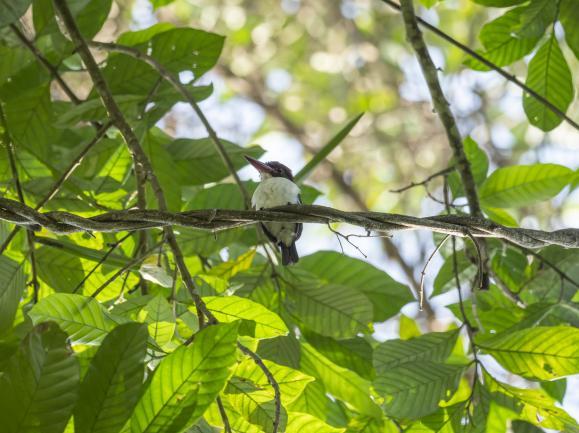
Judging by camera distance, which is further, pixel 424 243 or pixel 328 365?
pixel 424 243

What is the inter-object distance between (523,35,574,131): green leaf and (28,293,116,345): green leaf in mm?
1953

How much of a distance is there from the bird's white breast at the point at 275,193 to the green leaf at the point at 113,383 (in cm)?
161

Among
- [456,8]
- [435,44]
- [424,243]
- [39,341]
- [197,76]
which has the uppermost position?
[456,8]

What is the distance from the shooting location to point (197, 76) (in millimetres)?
3279

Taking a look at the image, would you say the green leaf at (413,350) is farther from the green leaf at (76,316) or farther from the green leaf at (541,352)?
the green leaf at (76,316)

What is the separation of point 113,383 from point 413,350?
128cm

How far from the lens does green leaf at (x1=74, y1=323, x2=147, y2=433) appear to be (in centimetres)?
169

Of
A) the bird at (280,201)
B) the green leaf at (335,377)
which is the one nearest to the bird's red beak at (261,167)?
the bird at (280,201)

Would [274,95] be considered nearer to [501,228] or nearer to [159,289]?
[159,289]

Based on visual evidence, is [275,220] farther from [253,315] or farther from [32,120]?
[32,120]

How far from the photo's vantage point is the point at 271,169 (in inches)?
151

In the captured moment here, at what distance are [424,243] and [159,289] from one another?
5.59 metres

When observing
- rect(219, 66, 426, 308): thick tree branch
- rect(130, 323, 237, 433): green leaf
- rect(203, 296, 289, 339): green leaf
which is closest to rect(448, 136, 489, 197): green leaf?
rect(203, 296, 289, 339): green leaf

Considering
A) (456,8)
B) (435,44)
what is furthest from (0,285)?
(456,8)
